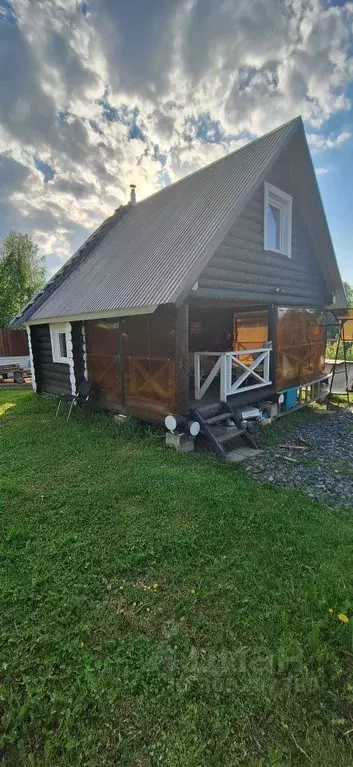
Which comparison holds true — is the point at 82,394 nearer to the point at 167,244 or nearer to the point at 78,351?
the point at 78,351

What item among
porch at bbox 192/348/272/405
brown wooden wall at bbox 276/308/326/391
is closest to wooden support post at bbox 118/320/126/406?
porch at bbox 192/348/272/405

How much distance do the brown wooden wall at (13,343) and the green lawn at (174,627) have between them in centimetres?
1637

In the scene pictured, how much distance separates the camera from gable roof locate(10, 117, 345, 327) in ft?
18.0

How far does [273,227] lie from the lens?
798 cm

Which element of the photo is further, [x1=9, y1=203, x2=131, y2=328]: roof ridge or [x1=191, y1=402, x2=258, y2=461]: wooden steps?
[x1=9, y1=203, x2=131, y2=328]: roof ridge

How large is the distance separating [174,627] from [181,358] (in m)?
3.87

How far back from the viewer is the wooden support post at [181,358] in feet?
18.0

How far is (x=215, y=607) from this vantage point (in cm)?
250

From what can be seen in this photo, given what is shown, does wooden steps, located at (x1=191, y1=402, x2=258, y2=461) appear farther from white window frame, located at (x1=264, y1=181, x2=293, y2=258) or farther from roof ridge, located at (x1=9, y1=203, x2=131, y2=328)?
roof ridge, located at (x1=9, y1=203, x2=131, y2=328)

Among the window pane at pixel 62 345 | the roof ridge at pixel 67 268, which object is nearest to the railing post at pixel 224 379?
the window pane at pixel 62 345

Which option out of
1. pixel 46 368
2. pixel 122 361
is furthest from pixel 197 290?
pixel 46 368

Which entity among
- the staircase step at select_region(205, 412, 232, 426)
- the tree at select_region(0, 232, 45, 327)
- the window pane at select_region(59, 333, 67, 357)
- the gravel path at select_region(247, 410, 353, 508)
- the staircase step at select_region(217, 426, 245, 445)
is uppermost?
the tree at select_region(0, 232, 45, 327)

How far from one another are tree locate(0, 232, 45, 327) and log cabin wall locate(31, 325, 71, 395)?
20.3 m

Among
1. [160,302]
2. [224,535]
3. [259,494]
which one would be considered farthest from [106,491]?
[160,302]
